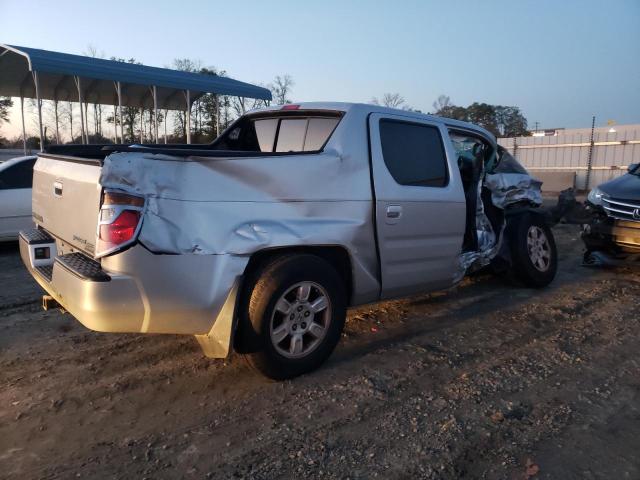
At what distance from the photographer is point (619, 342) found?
14.0 feet

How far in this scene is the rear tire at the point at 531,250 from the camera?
5.62 meters

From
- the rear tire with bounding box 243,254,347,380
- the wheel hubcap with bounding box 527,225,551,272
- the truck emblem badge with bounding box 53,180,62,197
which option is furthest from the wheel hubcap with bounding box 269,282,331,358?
the wheel hubcap with bounding box 527,225,551,272

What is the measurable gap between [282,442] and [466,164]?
12.9ft

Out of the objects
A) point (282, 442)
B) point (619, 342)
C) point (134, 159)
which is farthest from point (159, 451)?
point (619, 342)

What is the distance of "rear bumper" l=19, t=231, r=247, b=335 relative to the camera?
279 cm

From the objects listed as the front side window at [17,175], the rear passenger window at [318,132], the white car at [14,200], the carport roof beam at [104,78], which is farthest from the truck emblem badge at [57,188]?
the carport roof beam at [104,78]

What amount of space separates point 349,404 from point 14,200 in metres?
6.58

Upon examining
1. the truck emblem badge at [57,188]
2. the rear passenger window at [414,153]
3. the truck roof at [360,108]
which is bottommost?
the truck emblem badge at [57,188]

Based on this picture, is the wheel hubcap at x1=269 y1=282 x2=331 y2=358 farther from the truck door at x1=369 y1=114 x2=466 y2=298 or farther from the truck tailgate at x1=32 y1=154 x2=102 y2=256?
the truck tailgate at x1=32 y1=154 x2=102 y2=256

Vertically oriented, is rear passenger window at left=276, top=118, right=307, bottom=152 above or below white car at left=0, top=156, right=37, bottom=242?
above

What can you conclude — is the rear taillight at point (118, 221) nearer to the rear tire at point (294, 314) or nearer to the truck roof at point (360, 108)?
the rear tire at point (294, 314)

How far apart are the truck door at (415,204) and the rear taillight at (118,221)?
5.79 ft

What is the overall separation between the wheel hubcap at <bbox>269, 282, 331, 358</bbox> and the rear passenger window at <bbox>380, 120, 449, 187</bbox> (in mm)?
1196

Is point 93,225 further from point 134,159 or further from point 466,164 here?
point 466,164
